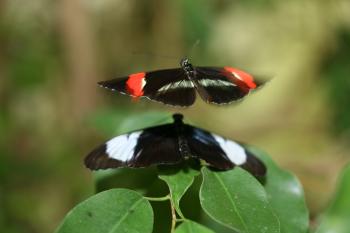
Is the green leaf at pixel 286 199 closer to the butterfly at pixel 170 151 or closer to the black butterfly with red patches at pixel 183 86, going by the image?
the butterfly at pixel 170 151

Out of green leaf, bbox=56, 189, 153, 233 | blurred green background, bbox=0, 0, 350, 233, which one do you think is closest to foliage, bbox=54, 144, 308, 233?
green leaf, bbox=56, 189, 153, 233

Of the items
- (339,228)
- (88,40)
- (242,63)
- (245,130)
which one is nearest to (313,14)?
(242,63)

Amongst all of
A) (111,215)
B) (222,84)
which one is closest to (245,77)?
(222,84)

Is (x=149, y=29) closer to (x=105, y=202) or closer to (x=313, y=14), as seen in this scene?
(x=313, y=14)

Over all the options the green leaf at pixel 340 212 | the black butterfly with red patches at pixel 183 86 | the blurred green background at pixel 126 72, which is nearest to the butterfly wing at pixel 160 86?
the black butterfly with red patches at pixel 183 86

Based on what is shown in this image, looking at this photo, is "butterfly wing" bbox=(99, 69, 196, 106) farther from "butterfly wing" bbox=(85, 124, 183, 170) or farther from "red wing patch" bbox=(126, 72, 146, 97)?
"butterfly wing" bbox=(85, 124, 183, 170)
